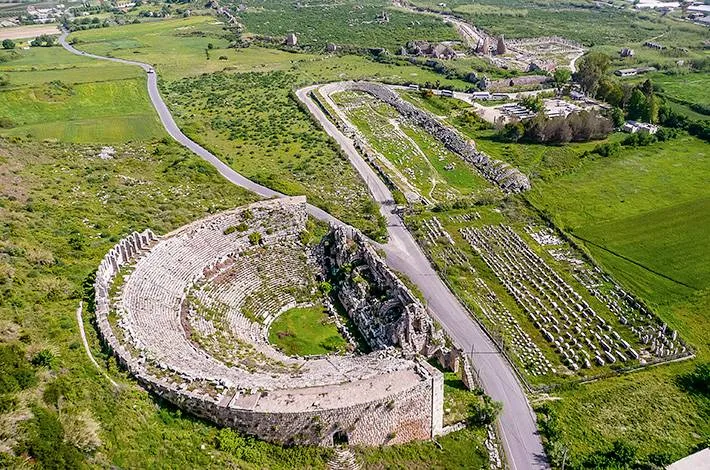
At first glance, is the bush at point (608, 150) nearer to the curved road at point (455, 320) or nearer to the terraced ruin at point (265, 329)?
the curved road at point (455, 320)

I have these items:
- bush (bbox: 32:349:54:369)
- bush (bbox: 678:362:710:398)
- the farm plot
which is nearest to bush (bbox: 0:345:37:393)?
bush (bbox: 32:349:54:369)

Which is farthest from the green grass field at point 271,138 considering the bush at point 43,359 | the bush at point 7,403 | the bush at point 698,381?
the bush at point 7,403

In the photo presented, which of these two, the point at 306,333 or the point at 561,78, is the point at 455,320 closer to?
the point at 306,333

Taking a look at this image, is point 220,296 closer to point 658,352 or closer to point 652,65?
point 658,352

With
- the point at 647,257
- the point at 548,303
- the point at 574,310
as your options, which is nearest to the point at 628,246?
the point at 647,257

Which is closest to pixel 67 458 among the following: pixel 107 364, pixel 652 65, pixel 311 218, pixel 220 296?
pixel 107 364
